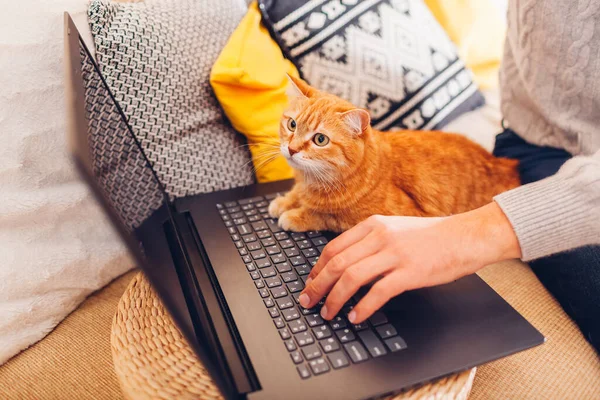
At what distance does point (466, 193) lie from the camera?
107cm

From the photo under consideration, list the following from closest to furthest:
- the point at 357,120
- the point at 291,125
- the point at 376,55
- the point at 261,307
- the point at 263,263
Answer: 1. the point at 261,307
2. the point at 263,263
3. the point at 357,120
4. the point at 291,125
5. the point at 376,55

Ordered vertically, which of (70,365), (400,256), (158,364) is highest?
(400,256)

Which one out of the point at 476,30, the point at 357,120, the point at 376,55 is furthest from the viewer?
the point at 476,30

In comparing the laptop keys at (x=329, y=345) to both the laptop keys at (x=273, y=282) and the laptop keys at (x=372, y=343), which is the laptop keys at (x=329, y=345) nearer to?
the laptop keys at (x=372, y=343)

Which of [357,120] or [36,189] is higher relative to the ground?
[357,120]

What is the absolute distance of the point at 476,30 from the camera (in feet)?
5.28

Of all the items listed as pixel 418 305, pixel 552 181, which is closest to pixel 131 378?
pixel 418 305

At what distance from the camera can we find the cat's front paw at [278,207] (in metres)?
0.97

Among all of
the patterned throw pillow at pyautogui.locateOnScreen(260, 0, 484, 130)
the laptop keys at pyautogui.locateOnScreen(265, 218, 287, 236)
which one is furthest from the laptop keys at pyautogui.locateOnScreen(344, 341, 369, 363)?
the patterned throw pillow at pyautogui.locateOnScreen(260, 0, 484, 130)

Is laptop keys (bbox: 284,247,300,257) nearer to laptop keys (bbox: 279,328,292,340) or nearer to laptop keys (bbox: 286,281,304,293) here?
laptop keys (bbox: 286,281,304,293)

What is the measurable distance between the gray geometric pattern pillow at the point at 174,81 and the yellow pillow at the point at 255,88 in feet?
0.13

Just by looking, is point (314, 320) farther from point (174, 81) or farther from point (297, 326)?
point (174, 81)

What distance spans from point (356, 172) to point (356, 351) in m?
0.44

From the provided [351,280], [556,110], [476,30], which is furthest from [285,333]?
[476,30]
